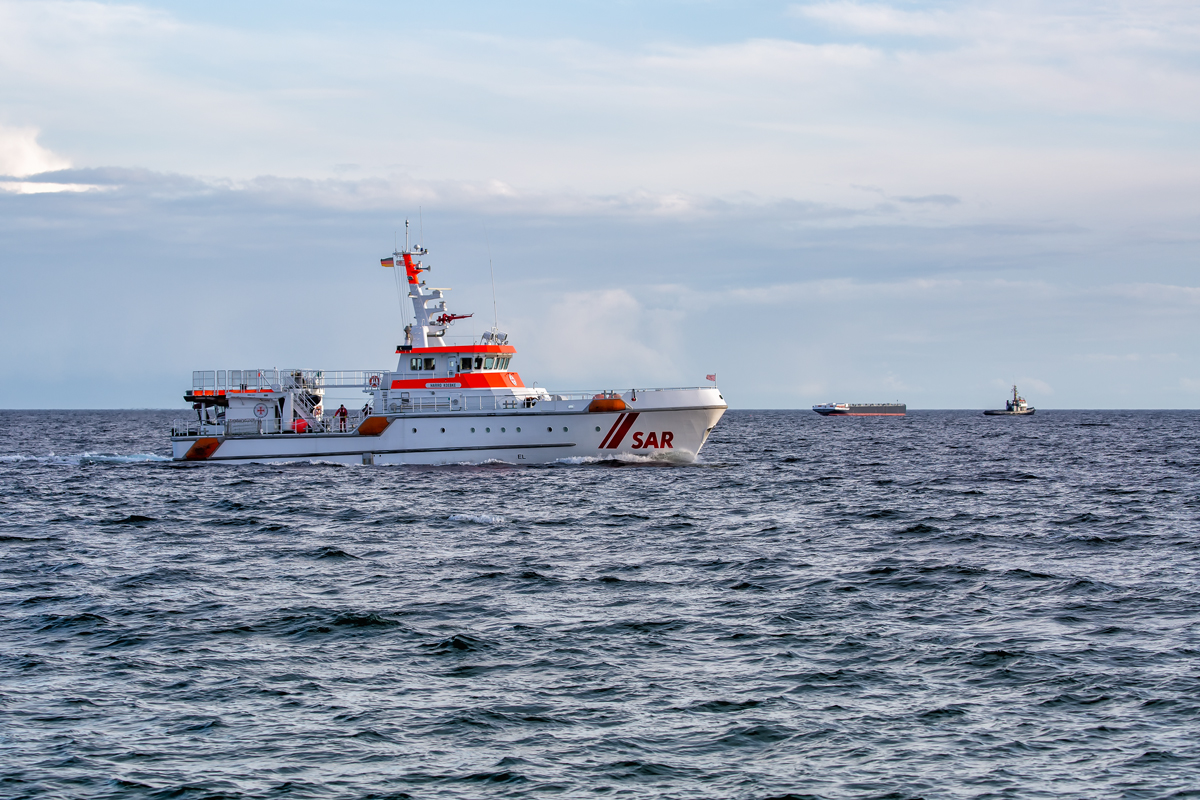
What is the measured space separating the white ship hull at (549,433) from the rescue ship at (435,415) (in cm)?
4

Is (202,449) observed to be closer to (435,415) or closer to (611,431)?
(435,415)

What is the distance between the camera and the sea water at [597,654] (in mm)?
9727

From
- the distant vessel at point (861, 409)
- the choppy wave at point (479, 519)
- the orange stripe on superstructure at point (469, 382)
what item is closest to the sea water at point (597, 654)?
the choppy wave at point (479, 519)

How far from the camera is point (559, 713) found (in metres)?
11.2

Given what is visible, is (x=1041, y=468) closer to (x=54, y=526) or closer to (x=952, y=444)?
(x=952, y=444)

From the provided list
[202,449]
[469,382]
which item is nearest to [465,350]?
[469,382]

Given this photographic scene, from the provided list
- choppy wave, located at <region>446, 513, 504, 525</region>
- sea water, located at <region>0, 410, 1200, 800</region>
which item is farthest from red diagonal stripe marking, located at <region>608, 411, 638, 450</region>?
choppy wave, located at <region>446, 513, 504, 525</region>

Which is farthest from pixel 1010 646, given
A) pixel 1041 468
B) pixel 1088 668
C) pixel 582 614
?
pixel 1041 468

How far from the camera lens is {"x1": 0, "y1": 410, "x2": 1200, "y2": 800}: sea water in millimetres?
9727

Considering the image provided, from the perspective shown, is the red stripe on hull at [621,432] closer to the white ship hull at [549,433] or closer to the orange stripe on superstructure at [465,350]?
the white ship hull at [549,433]

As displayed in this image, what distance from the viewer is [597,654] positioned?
44.3 ft

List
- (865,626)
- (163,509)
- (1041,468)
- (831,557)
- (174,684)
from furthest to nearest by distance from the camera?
(1041,468) → (163,509) → (831,557) → (865,626) → (174,684)

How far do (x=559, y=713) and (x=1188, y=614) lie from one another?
1032 centimetres

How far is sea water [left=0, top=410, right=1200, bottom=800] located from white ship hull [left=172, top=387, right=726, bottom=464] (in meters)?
11.2
